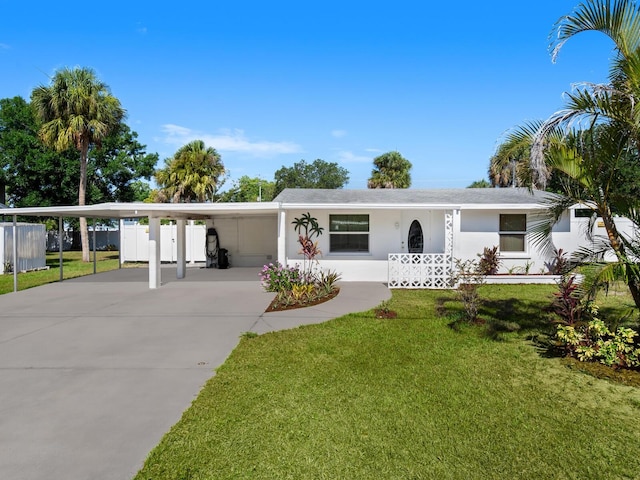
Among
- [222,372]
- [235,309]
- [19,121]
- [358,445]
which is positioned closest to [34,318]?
[235,309]

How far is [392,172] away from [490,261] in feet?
63.1

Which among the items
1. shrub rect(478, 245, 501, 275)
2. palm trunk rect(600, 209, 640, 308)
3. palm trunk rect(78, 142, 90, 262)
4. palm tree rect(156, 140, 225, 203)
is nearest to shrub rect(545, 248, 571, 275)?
shrub rect(478, 245, 501, 275)

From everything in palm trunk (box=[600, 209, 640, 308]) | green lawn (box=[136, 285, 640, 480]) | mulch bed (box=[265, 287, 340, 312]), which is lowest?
green lawn (box=[136, 285, 640, 480])

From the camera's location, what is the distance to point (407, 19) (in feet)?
39.3

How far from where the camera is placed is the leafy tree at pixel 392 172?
101 feet

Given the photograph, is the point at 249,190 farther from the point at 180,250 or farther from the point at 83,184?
the point at 180,250

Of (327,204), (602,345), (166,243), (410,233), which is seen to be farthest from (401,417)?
(166,243)

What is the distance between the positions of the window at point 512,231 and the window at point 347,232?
4.85 meters

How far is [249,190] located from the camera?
59.8 meters

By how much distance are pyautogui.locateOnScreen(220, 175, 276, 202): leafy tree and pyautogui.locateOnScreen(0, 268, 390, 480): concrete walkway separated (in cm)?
4192

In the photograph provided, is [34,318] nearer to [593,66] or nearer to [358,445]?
[358,445]

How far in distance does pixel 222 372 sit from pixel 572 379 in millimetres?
4259

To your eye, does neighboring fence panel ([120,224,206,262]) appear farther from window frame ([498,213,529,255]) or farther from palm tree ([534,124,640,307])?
palm tree ([534,124,640,307])

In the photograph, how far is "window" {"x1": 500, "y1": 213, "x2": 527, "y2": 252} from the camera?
1323 centimetres
